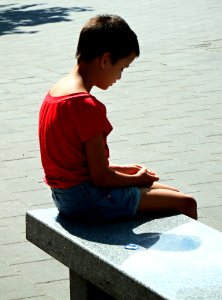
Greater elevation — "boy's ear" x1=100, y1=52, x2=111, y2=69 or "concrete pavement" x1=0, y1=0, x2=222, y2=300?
"boy's ear" x1=100, y1=52, x2=111, y2=69

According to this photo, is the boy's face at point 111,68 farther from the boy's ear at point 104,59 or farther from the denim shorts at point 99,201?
the denim shorts at point 99,201

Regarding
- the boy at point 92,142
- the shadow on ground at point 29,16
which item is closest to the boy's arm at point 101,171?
the boy at point 92,142

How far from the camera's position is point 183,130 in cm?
911

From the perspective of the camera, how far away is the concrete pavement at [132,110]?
6441 millimetres

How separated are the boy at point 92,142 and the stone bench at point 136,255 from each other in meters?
0.09

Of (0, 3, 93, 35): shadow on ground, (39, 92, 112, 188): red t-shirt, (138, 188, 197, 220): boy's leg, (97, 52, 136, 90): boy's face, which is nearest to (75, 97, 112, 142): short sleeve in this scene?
(39, 92, 112, 188): red t-shirt

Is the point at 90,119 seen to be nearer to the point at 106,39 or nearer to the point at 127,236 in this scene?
the point at 106,39

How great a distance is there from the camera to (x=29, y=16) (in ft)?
58.5

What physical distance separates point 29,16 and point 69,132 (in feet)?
43.6

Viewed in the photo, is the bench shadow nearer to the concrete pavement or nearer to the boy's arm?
the boy's arm

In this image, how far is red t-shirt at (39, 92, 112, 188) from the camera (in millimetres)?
4746

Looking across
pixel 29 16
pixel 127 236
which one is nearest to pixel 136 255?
pixel 127 236

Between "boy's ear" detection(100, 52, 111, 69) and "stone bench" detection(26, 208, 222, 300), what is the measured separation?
2.52 ft

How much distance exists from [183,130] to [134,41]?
4.31 metres
